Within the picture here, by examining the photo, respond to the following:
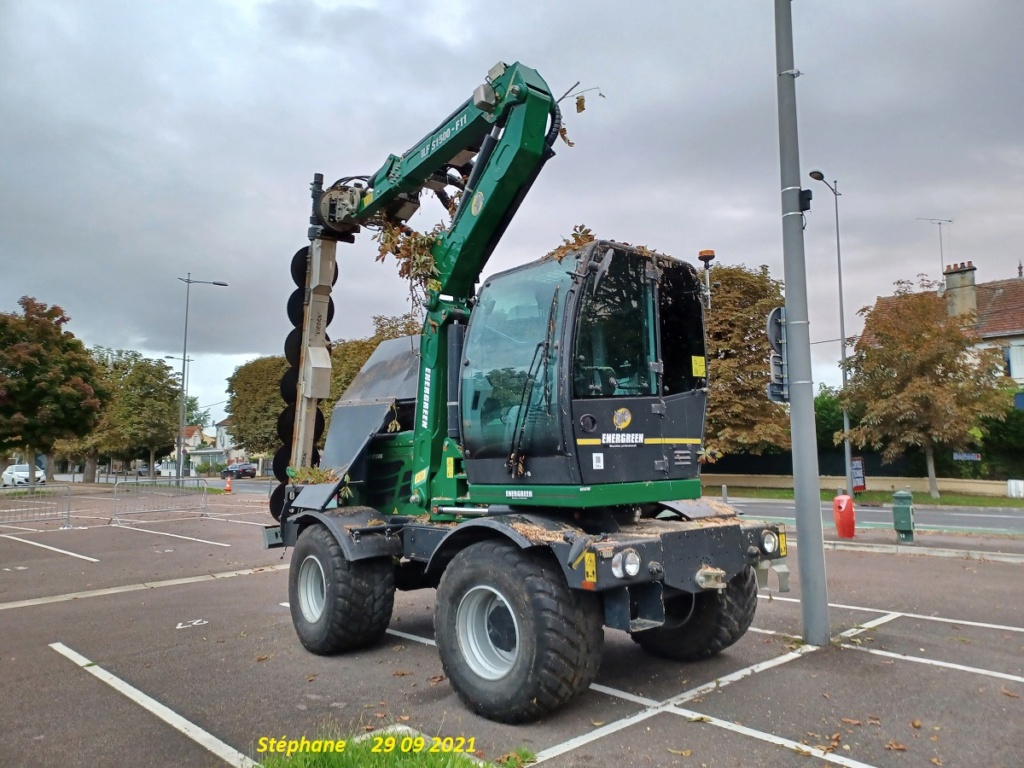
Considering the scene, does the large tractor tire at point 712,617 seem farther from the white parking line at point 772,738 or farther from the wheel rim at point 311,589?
the wheel rim at point 311,589

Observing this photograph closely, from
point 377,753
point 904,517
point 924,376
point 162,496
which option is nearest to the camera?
point 377,753

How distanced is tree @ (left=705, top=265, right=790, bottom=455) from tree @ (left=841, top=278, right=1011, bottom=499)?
6698 mm

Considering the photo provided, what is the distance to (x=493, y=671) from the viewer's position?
16.2 ft

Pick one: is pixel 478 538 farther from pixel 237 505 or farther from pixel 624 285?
pixel 237 505

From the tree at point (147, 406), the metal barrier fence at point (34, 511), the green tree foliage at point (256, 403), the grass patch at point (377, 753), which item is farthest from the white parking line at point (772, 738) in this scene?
the green tree foliage at point (256, 403)

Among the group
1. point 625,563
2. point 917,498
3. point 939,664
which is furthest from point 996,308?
point 625,563

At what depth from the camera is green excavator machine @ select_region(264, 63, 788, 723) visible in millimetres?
4668

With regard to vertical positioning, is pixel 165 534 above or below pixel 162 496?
below

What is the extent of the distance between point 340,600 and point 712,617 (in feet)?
9.93

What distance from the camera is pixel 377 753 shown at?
12.6 ft

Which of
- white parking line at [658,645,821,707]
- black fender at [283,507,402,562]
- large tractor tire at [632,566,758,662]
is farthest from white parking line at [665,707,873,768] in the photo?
black fender at [283,507,402,562]

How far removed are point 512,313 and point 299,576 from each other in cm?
334

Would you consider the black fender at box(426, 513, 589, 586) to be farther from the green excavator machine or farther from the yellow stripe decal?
the yellow stripe decal

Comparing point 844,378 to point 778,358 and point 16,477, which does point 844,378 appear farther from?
point 16,477
